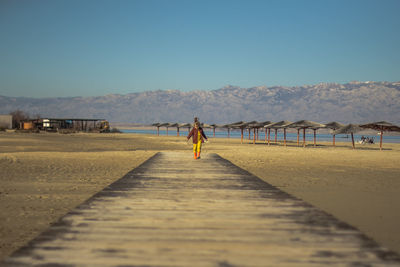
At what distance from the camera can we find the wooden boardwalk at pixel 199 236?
269cm

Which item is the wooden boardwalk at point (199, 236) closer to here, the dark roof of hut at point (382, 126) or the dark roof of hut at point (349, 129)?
the dark roof of hut at point (382, 126)

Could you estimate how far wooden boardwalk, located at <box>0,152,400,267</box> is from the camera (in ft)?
8.82

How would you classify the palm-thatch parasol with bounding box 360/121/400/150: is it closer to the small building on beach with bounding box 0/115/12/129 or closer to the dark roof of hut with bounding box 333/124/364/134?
the dark roof of hut with bounding box 333/124/364/134

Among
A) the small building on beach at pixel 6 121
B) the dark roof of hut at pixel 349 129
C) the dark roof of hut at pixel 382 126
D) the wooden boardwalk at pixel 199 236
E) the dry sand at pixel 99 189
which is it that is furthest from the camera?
the small building on beach at pixel 6 121

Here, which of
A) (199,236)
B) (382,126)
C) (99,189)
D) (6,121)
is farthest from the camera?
(6,121)

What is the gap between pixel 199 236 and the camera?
329cm

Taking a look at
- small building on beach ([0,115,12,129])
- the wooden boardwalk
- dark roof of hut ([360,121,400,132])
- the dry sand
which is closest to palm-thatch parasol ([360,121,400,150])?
dark roof of hut ([360,121,400,132])

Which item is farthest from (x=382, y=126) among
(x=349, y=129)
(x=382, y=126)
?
(x=349, y=129)

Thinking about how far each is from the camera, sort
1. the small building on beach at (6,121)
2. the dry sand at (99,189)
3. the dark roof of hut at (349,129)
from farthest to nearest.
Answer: the small building on beach at (6,121), the dark roof of hut at (349,129), the dry sand at (99,189)

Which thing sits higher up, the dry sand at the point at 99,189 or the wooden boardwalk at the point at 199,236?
the wooden boardwalk at the point at 199,236

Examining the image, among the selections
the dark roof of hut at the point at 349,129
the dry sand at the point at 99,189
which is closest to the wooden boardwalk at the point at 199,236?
the dry sand at the point at 99,189

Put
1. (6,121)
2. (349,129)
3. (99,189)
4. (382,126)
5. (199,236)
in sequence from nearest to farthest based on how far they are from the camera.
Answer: (199,236) < (99,189) < (382,126) < (349,129) < (6,121)

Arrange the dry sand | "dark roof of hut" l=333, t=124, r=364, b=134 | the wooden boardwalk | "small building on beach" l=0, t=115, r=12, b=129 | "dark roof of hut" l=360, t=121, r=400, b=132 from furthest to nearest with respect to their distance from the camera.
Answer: "small building on beach" l=0, t=115, r=12, b=129 < "dark roof of hut" l=333, t=124, r=364, b=134 < "dark roof of hut" l=360, t=121, r=400, b=132 < the dry sand < the wooden boardwalk

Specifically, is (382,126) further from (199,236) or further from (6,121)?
(6,121)
